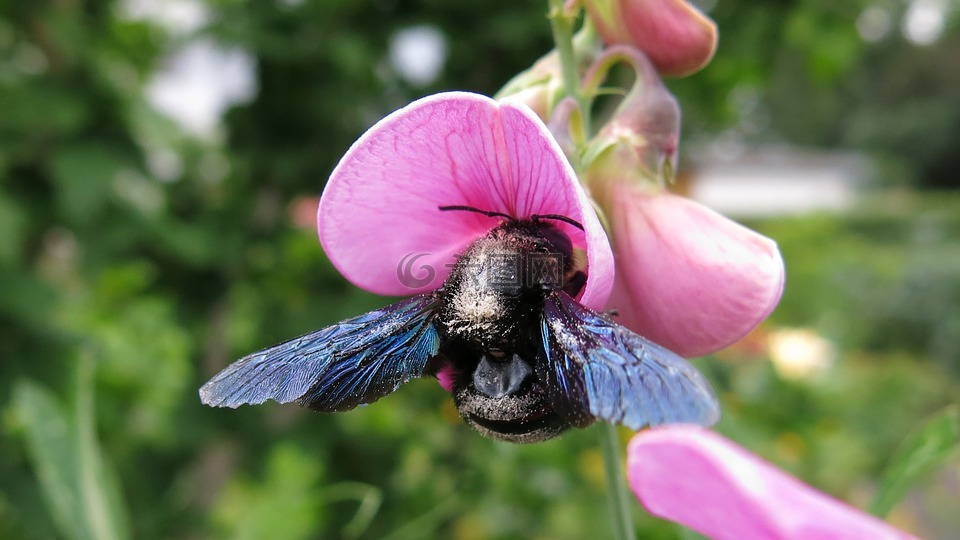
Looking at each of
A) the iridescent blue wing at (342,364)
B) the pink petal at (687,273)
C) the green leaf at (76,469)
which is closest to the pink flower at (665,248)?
the pink petal at (687,273)

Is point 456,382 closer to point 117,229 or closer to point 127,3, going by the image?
point 117,229

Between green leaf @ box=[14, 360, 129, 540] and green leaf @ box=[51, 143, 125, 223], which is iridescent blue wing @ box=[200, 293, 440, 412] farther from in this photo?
green leaf @ box=[51, 143, 125, 223]

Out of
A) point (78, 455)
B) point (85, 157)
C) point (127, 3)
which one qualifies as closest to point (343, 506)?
point (85, 157)

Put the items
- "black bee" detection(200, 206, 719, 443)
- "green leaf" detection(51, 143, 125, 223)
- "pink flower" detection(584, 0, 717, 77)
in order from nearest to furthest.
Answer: "black bee" detection(200, 206, 719, 443) < "pink flower" detection(584, 0, 717, 77) < "green leaf" detection(51, 143, 125, 223)

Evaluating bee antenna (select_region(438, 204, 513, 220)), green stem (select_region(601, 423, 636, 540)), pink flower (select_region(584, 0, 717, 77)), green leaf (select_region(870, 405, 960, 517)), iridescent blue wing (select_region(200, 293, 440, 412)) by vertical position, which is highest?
pink flower (select_region(584, 0, 717, 77))

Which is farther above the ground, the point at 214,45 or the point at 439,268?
the point at 214,45

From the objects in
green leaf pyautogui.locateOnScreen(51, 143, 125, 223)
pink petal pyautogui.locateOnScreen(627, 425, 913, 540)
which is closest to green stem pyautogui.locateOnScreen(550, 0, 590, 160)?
pink petal pyautogui.locateOnScreen(627, 425, 913, 540)

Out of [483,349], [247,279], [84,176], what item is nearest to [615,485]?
[483,349]
